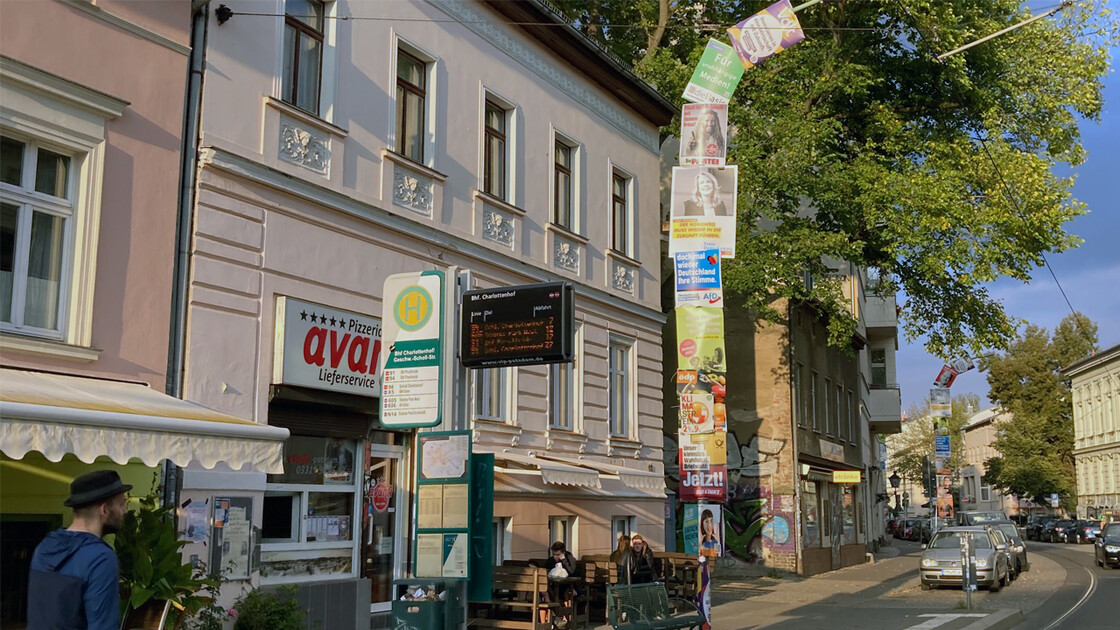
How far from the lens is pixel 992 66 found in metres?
26.3

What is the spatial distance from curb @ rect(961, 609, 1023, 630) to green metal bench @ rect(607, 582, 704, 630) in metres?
5.14

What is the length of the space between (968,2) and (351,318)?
62.3ft

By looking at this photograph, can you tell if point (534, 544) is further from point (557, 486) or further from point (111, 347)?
point (111, 347)

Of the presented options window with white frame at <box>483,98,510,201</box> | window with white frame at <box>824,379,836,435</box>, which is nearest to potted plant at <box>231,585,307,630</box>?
window with white frame at <box>483,98,510,201</box>

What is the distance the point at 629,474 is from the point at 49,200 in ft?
43.0

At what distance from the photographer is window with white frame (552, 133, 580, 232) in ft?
65.6

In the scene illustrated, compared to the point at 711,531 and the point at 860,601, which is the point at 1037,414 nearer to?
the point at 860,601

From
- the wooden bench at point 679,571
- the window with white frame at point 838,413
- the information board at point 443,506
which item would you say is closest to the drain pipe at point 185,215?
the information board at point 443,506

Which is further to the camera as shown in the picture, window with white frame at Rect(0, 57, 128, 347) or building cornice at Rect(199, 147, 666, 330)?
building cornice at Rect(199, 147, 666, 330)

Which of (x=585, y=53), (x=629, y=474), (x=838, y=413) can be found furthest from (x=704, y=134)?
(x=838, y=413)

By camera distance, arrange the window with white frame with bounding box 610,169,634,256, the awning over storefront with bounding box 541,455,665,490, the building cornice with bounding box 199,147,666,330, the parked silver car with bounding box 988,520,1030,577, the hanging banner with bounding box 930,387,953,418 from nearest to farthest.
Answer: the building cornice with bounding box 199,147,666,330 < the awning over storefront with bounding box 541,455,665,490 < the window with white frame with bounding box 610,169,634,256 < the parked silver car with bounding box 988,520,1030,577 < the hanging banner with bounding box 930,387,953,418

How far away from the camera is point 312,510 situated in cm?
1356

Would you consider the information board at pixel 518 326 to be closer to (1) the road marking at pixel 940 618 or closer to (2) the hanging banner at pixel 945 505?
(1) the road marking at pixel 940 618

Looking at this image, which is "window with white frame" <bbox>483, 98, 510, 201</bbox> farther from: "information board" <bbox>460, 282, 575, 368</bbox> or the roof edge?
"information board" <bbox>460, 282, 575, 368</bbox>
